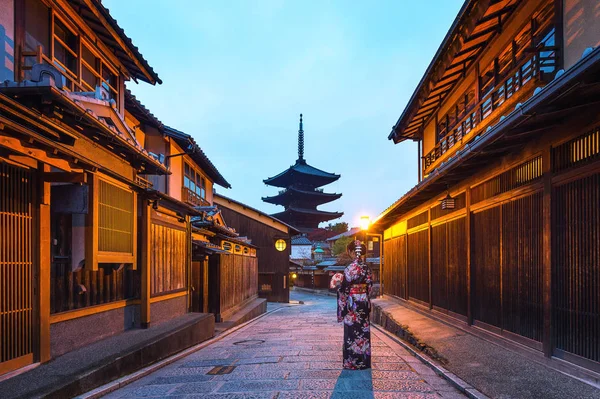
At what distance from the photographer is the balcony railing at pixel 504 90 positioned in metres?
9.04

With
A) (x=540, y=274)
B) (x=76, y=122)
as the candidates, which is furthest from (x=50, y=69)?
(x=540, y=274)

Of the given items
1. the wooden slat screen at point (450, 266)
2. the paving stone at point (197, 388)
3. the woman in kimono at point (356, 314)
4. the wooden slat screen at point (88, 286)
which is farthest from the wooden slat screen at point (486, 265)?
the wooden slat screen at point (88, 286)

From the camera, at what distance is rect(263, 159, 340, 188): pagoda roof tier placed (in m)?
57.0

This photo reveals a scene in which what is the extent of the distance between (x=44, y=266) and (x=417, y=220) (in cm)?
1334

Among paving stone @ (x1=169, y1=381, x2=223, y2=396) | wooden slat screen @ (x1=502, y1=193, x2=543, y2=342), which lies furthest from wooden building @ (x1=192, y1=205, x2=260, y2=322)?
wooden slat screen @ (x1=502, y1=193, x2=543, y2=342)

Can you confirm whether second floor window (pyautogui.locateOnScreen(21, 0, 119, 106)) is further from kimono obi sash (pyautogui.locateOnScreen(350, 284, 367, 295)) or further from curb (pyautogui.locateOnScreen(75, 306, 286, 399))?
kimono obi sash (pyautogui.locateOnScreen(350, 284, 367, 295))

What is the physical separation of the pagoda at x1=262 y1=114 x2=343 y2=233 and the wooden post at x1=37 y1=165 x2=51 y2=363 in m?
49.3

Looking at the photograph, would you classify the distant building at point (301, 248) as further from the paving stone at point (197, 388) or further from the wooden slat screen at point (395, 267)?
the paving stone at point (197, 388)

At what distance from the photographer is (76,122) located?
7590mm

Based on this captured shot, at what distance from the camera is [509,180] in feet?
29.7

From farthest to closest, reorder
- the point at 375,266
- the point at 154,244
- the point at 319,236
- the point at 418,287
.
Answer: the point at 319,236 < the point at 375,266 < the point at 418,287 < the point at 154,244

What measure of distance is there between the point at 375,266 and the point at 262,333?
37306 millimetres

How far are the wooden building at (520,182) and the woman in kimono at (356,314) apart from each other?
8.74ft

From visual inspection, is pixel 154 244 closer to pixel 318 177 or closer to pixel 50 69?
pixel 50 69
